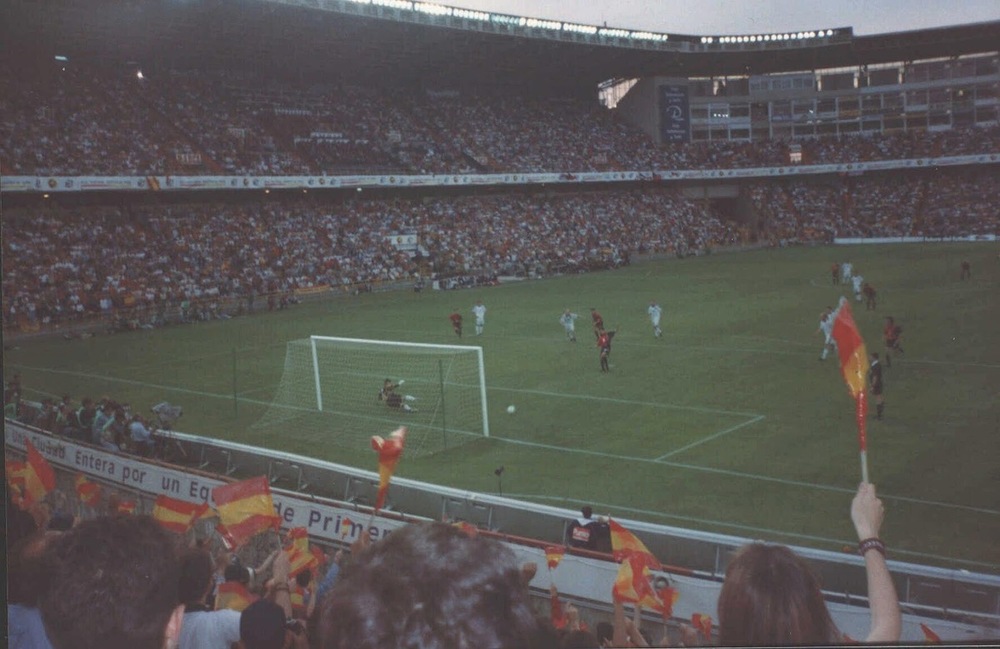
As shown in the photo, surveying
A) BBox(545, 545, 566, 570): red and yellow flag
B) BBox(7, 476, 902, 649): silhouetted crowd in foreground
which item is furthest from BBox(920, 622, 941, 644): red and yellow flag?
BBox(545, 545, 566, 570): red and yellow flag

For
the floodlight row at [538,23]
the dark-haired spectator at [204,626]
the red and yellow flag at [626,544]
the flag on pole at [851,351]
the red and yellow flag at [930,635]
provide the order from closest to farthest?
1. the dark-haired spectator at [204,626]
2. the flag on pole at [851,351]
3. the red and yellow flag at [930,635]
4. the red and yellow flag at [626,544]
5. the floodlight row at [538,23]

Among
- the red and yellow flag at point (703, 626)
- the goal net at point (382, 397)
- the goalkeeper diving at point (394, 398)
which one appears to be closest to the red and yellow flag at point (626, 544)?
the red and yellow flag at point (703, 626)

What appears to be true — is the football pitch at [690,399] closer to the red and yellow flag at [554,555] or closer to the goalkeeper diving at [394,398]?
the goalkeeper diving at [394,398]

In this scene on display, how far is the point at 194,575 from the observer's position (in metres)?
3.43

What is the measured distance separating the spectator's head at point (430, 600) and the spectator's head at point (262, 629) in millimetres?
1281

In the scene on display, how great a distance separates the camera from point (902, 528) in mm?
9125

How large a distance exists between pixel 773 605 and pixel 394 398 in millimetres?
13484

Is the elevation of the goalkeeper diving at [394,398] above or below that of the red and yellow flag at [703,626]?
below

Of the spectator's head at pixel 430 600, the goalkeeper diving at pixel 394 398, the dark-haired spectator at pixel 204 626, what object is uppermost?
the spectator's head at pixel 430 600

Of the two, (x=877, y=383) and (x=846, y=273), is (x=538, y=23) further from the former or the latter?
(x=877, y=383)

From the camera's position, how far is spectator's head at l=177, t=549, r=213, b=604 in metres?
3.37

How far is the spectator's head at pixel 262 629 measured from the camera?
2904mm

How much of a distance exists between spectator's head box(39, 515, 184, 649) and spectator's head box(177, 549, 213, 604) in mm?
833

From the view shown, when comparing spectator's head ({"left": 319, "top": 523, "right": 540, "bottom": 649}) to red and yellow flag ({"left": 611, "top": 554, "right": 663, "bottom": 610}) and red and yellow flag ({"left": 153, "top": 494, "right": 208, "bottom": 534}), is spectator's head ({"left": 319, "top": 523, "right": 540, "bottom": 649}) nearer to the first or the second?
red and yellow flag ({"left": 611, "top": 554, "right": 663, "bottom": 610})
